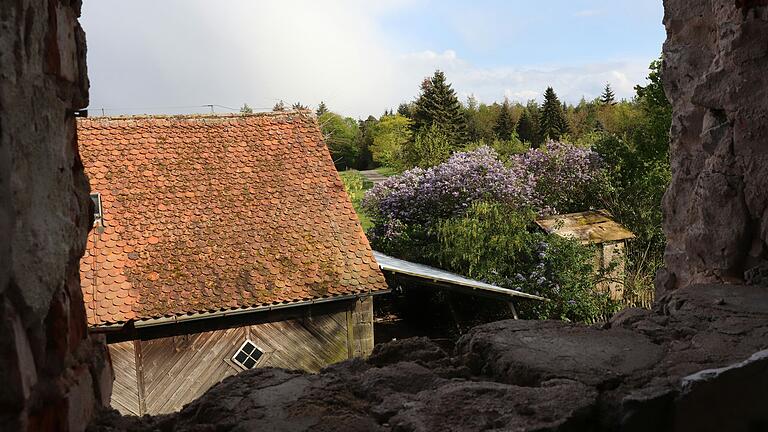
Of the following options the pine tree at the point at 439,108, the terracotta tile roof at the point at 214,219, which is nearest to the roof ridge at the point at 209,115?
the terracotta tile roof at the point at 214,219

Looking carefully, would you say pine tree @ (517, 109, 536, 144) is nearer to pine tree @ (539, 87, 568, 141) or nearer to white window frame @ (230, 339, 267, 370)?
pine tree @ (539, 87, 568, 141)

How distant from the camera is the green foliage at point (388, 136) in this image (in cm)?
3112

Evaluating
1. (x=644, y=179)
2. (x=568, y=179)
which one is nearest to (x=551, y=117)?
(x=568, y=179)

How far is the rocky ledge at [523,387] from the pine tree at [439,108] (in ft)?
94.2

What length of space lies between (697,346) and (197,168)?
8.35 meters

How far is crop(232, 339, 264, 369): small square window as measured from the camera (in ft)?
26.7

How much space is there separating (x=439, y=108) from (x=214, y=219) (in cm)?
2356

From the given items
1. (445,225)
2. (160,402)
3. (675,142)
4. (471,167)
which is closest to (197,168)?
(160,402)

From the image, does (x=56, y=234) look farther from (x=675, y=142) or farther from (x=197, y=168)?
(x=197, y=168)

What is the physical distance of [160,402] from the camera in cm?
794

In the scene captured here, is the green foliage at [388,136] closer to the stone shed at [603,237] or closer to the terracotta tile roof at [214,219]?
the stone shed at [603,237]

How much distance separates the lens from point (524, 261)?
1184cm

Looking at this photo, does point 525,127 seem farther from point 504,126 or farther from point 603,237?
point 603,237

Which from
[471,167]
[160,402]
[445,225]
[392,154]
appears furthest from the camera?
[392,154]
